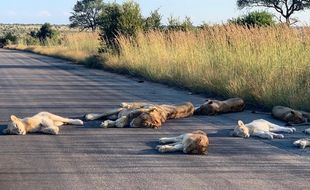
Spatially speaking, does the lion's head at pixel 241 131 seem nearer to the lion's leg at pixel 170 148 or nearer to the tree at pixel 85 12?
the lion's leg at pixel 170 148

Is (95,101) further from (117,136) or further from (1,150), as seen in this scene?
(1,150)

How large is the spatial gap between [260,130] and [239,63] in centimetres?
708

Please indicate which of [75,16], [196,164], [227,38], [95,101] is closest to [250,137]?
[196,164]

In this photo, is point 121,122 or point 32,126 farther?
point 121,122

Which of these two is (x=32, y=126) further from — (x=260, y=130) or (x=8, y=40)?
(x=8, y=40)

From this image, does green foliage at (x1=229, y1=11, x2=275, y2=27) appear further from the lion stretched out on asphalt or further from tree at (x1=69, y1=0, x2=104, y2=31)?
tree at (x1=69, y1=0, x2=104, y2=31)

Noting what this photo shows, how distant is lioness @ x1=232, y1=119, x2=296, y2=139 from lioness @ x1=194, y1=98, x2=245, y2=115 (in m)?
1.95

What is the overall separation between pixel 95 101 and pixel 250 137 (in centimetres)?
555

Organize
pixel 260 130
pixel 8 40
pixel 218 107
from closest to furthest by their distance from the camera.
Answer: pixel 260 130
pixel 218 107
pixel 8 40

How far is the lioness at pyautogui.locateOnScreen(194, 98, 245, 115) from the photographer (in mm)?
11883

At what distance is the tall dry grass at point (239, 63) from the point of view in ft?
44.1

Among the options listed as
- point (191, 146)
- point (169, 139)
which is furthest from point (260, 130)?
point (191, 146)

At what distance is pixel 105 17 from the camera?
3309 cm

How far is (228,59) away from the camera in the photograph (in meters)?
17.6
